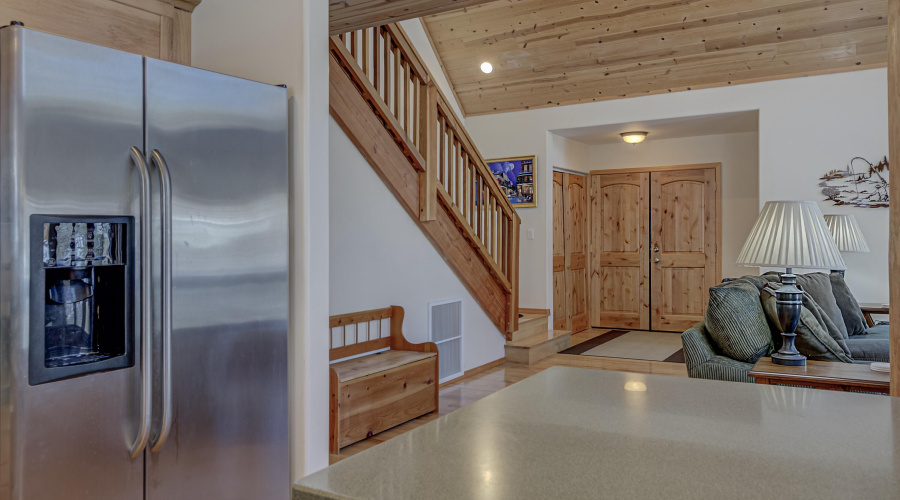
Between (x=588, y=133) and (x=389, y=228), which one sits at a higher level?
(x=588, y=133)

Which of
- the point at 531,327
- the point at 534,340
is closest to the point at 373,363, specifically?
the point at 534,340

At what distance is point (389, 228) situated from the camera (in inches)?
175

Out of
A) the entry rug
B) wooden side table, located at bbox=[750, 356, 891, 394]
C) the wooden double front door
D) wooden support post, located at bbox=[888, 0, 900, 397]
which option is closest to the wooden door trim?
the wooden double front door

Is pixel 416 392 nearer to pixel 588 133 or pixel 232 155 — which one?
pixel 232 155

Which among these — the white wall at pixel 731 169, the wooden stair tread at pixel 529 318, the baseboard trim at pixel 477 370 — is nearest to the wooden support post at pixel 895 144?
the baseboard trim at pixel 477 370

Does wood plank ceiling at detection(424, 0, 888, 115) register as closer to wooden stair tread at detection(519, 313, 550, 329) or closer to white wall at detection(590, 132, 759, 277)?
white wall at detection(590, 132, 759, 277)

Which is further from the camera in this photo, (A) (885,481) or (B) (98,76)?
(B) (98,76)

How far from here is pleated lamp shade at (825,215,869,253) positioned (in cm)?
527

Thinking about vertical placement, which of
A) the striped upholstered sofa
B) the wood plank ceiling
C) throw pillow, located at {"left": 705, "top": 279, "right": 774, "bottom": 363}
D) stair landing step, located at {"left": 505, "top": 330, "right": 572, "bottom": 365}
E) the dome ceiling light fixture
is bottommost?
stair landing step, located at {"left": 505, "top": 330, "right": 572, "bottom": 365}

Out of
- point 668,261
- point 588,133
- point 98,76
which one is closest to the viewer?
point 98,76

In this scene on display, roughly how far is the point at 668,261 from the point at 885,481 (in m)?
7.26

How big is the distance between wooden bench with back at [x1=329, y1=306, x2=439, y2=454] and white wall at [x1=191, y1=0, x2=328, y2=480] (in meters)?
0.86

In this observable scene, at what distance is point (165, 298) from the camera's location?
2.11 meters

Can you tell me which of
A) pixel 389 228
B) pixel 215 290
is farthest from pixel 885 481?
pixel 389 228
